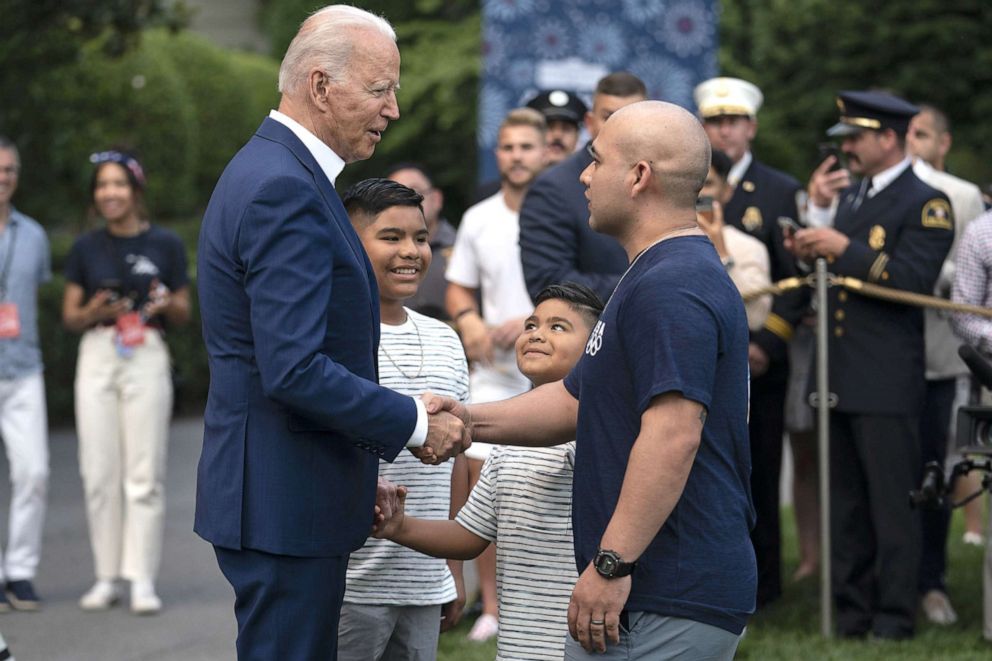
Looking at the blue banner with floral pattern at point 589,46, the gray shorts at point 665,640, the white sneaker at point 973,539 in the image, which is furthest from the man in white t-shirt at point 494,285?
the white sneaker at point 973,539

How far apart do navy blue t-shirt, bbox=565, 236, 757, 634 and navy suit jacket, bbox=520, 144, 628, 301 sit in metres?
2.92

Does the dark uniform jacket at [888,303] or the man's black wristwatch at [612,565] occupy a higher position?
the dark uniform jacket at [888,303]

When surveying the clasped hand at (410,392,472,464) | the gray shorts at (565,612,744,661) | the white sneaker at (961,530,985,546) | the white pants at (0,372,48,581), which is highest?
the clasped hand at (410,392,472,464)

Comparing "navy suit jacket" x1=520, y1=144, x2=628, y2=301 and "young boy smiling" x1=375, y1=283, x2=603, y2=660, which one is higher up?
"navy suit jacket" x1=520, y1=144, x2=628, y2=301

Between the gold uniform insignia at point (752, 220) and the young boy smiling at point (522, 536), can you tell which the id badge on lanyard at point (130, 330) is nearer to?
the gold uniform insignia at point (752, 220)

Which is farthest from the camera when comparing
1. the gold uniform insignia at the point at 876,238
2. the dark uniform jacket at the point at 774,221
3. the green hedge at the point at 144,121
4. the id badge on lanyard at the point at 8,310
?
the green hedge at the point at 144,121

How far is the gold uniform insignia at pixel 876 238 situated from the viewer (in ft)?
24.8

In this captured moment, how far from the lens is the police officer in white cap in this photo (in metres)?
8.11

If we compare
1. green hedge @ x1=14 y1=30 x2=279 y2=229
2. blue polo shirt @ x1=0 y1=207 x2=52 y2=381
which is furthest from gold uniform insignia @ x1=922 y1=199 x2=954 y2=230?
green hedge @ x1=14 y1=30 x2=279 y2=229

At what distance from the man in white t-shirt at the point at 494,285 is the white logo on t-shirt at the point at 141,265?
5.42 feet

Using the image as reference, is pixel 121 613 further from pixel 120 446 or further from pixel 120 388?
pixel 120 388

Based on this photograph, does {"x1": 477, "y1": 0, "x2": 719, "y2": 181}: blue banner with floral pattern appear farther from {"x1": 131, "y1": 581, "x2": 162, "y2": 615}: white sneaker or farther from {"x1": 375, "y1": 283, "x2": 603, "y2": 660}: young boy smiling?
{"x1": 375, "y1": 283, "x2": 603, "y2": 660}: young boy smiling

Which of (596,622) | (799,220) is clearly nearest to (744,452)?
(596,622)

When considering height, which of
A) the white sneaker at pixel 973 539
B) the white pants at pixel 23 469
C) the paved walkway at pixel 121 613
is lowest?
the paved walkway at pixel 121 613
